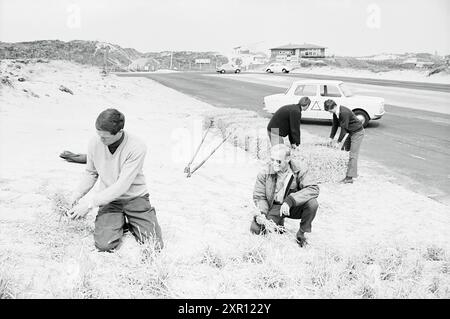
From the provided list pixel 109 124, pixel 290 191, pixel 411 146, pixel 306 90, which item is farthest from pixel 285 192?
pixel 306 90

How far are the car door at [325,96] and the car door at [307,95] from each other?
15 cm

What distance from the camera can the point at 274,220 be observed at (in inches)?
205

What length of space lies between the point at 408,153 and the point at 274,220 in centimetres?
667

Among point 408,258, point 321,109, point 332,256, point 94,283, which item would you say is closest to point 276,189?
point 332,256

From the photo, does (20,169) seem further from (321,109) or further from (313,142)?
(321,109)

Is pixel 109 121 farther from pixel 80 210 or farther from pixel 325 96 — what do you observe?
pixel 325 96

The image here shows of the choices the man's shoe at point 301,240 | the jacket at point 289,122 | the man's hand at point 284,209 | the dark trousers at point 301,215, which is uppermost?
the jacket at point 289,122

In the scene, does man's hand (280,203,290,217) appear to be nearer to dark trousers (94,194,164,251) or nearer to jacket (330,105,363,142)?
dark trousers (94,194,164,251)

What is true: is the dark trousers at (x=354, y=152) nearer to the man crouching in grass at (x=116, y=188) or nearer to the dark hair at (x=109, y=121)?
the man crouching in grass at (x=116, y=188)

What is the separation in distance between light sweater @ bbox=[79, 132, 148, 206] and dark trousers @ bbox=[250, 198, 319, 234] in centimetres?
153

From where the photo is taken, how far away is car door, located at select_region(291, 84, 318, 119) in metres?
14.9

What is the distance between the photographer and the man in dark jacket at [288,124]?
26.0ft

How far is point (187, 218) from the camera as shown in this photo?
222 inches

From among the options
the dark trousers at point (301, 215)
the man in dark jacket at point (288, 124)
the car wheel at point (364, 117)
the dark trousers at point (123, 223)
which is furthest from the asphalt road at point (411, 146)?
the dark trousers at point (123, 223)
